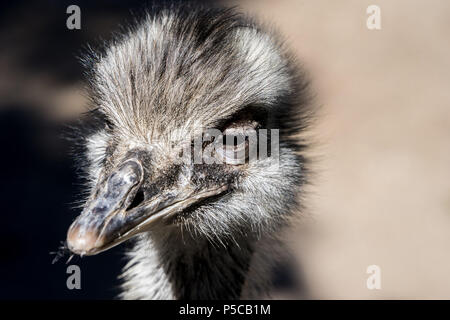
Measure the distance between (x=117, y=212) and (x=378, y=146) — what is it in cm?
328

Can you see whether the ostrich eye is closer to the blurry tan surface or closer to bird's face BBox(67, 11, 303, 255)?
bird's face BBox(67, 11, 303, 255)

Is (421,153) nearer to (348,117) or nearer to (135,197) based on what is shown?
(348,117)

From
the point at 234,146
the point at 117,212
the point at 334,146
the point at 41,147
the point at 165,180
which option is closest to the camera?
the point at 117,212

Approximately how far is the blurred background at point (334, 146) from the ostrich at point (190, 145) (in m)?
1.37

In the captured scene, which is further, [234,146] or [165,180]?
[234,146]

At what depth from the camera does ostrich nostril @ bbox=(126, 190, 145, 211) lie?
68.9 inches

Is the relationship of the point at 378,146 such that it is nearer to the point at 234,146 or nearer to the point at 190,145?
the point at 234,146

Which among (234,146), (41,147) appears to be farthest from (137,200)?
(41,147)

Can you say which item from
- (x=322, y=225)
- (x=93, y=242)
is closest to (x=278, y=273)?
(x=322, y=225)

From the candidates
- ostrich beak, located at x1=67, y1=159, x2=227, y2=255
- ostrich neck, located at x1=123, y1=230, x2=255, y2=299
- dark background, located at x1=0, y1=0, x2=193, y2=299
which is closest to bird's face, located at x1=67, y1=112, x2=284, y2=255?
ostrich beak, located at x1=67, y1=159, x2=227, y2=255

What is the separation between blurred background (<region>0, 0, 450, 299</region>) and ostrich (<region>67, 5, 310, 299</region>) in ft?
4.49

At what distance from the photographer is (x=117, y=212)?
172cm

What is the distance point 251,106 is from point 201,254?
583 mm

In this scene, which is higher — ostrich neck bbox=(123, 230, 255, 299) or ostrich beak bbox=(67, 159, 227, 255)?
ostrich beak bbox=(67, 159, 227, 255)
